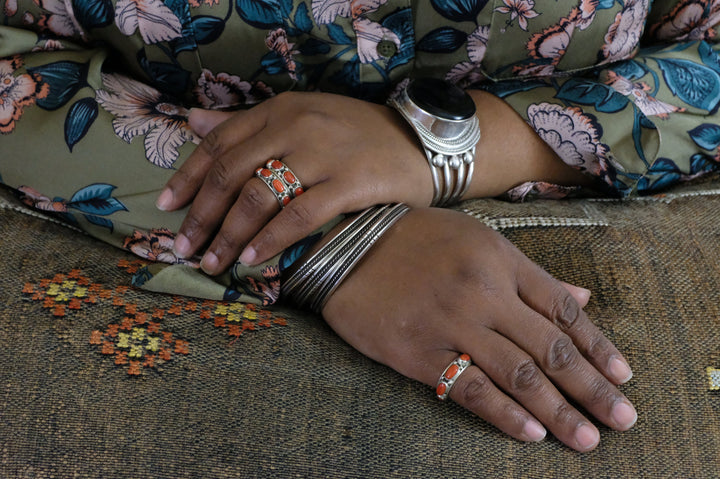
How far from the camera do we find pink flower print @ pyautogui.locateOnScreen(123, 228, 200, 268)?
690 mm

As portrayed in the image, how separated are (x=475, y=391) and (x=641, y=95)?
470mm

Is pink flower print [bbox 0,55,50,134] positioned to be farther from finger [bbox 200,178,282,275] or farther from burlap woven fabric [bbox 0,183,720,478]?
finger [bbox 200,178,282,275]

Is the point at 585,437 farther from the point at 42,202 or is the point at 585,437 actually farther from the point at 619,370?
the point at 42,202

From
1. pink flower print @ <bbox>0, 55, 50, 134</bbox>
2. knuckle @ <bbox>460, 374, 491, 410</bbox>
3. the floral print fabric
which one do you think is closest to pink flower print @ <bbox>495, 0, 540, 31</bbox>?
the floral print fabric

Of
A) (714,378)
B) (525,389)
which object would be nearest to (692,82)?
(714,378)

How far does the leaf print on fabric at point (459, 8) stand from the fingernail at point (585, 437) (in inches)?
18.5

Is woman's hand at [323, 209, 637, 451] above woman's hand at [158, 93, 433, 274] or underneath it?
underneath

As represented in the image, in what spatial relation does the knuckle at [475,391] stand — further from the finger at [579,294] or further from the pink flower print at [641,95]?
the pink flower print at [641,95]

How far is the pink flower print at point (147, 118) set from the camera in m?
0.71

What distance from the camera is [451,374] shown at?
0.58m

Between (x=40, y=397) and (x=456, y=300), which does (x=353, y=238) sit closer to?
(x=456, y=300)

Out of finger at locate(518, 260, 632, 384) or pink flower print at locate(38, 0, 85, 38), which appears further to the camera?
pink flower print at locate(38, 0, 85, 38)

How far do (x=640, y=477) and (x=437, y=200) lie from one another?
1.21ft

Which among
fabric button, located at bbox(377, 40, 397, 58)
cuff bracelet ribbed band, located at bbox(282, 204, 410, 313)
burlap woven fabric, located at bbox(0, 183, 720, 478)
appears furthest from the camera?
fabric button, located at bbox(377, 40, 397, 58)
